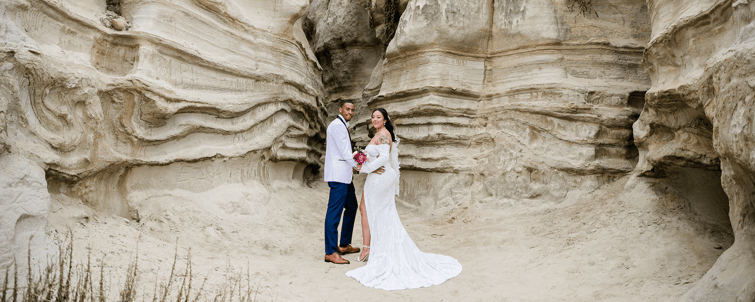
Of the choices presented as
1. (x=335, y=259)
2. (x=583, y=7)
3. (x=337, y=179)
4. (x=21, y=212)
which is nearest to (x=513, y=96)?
(x=583, y=7)

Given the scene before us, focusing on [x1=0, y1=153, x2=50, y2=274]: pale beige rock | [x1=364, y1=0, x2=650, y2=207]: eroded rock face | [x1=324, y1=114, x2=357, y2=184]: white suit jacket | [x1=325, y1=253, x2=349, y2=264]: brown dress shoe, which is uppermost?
[x1=364, y1=0, x2=650, y2=207]: eroded rock face

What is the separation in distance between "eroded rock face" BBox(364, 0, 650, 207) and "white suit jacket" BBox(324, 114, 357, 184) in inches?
108

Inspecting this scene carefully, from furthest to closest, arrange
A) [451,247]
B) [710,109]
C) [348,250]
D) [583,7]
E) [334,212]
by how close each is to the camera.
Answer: [583,7], [451,247], [348,250], [334,212], [710,109]

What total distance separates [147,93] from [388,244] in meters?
2.97

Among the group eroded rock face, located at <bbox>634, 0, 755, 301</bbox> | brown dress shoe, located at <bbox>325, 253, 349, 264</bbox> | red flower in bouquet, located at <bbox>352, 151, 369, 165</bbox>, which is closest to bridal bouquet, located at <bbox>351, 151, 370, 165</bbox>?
red flower in bouquet, located at <bbox>352, 151, 369, 165</bbox>

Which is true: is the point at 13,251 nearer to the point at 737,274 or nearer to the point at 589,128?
the point at 737,274

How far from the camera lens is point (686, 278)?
152 inches

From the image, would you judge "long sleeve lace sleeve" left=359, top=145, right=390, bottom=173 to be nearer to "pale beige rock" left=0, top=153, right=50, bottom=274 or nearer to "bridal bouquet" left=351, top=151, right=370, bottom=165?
"bridal bouquet" left=351, top=151, right=370, bottom=165

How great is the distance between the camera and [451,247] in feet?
18.8

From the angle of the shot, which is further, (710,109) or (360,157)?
(360,157)

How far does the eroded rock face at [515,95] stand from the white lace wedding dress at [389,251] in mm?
2512

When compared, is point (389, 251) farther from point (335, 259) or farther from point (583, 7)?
point (583, 7)

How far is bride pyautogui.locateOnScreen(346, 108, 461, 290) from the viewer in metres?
4.37

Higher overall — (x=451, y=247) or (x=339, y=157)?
(x=339, y=157)
